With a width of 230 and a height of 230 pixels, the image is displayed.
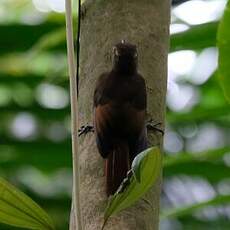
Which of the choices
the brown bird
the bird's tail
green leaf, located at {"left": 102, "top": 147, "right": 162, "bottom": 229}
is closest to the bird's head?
the brown bird

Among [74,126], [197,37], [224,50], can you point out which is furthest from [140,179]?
[197,37]

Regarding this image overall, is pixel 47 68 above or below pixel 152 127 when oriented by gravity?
above

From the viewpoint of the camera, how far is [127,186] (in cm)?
82

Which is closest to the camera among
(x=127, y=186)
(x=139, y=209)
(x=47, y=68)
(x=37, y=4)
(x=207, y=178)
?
(x=127, y=186)

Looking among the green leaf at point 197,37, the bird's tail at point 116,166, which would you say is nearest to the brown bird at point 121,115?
the bird's tail at point 116,166

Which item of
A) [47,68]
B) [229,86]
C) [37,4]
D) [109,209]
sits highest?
[37,4]

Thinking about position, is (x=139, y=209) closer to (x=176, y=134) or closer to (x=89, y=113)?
(x=89, y=113)

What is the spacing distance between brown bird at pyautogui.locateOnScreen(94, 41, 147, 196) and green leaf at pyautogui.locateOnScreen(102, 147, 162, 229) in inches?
Answer: 6.7

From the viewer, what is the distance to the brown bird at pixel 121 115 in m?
1.03

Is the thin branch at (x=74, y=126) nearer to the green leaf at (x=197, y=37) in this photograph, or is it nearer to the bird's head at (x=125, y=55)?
the bird's head at (x=125, y=55)

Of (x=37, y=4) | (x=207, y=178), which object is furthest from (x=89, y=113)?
(x=37, y=4)

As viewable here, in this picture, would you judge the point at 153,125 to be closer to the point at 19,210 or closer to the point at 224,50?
the point at 224,50

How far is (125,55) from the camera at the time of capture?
3.50ft

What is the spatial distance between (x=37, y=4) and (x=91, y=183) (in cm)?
84
